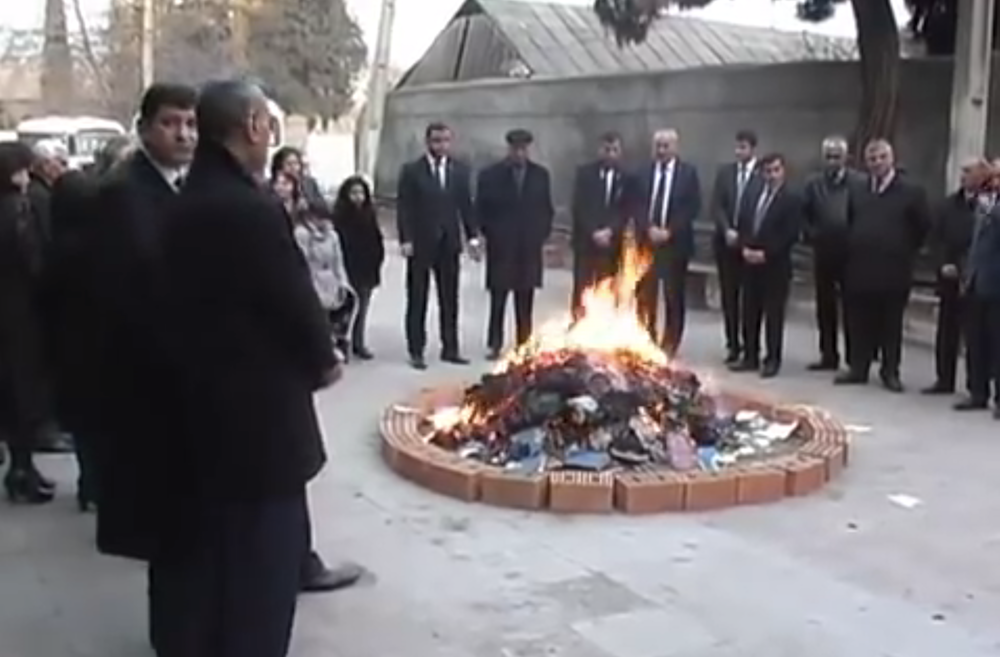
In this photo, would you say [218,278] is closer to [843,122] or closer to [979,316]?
[979,316]

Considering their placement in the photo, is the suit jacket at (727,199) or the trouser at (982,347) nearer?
the trouser at (982,347)

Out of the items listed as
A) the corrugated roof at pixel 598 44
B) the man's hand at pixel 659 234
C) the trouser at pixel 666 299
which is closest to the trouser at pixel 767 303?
the trouser at pixel 666 299

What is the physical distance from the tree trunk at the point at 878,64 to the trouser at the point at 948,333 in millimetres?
4520

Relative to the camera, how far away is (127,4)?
3609cm

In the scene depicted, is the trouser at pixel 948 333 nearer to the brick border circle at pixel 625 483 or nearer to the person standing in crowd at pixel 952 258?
the person standing in crowd at pixel 952 258

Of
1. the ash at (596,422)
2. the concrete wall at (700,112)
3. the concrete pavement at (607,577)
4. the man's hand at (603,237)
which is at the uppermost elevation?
the concrete wall at (700,112)

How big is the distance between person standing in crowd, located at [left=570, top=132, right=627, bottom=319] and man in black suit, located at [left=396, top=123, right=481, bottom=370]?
0.82 meters

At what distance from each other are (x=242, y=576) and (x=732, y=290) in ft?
23.6

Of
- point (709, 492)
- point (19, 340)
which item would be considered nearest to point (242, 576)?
point (709, 492)

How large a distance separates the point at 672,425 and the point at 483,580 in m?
1.88

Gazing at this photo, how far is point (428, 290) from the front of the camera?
10039mm

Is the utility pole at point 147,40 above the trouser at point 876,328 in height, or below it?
Answer: above

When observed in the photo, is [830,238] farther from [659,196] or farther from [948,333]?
[659,196]

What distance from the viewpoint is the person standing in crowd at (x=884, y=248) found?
9.02 metres
